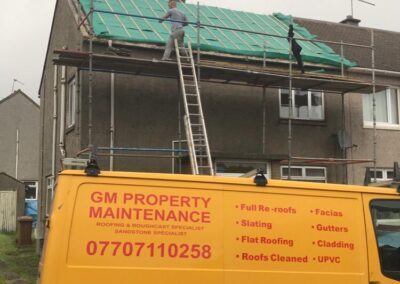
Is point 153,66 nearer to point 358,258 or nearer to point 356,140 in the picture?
point 356,140

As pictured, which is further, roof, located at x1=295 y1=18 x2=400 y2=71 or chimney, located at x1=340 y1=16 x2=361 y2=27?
chimney, located at x1=340 y1=16 x2=361 y2=27

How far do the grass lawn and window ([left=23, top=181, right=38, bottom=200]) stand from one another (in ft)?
51.0

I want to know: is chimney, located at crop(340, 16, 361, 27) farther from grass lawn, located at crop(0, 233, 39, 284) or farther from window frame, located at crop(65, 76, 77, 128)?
grass lawn, located at crop(0, 233, 39, 284)

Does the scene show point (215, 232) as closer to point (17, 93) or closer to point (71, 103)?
point (71, 103)

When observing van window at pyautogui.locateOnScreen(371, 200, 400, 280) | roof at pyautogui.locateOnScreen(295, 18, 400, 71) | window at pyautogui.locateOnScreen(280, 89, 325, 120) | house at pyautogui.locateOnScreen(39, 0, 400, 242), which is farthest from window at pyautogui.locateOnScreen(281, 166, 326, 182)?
van window at pyautogui.locateOnScreen(371, 200, 400, 280)

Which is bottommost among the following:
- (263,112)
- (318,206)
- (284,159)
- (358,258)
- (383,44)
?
(358,258)

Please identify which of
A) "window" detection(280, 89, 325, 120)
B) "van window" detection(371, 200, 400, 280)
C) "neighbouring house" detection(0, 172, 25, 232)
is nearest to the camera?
"van window" detection(371, 200, 400, 280)

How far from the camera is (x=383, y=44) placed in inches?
711

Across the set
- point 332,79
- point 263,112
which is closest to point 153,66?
point 263,112

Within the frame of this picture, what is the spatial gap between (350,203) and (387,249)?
54 cm

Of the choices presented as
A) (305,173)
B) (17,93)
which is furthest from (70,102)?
(17,93)

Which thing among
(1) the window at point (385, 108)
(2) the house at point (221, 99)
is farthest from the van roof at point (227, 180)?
(1) the window at point (385, 108)

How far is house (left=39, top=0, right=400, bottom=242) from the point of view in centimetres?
1208

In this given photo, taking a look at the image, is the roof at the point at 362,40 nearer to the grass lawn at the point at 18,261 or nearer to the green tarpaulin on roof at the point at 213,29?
the green tarpaulin on roof at the point at 213,29
